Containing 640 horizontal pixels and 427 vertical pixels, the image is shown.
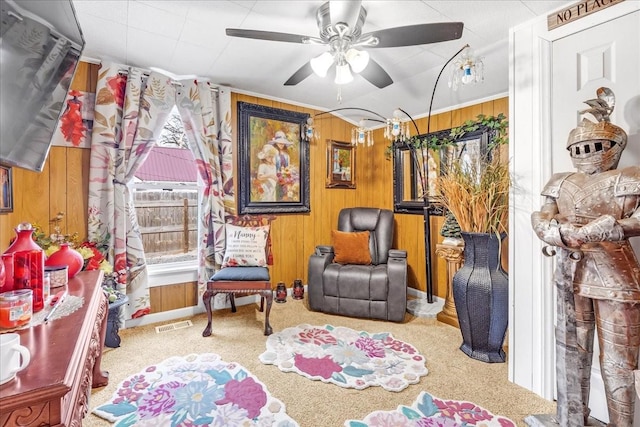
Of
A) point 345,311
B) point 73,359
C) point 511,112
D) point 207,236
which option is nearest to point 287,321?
point 345,311

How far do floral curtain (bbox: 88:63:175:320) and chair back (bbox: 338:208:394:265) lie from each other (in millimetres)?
2145

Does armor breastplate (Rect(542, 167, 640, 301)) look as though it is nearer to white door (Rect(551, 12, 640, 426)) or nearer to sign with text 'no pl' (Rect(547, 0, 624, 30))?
white door (Rect(551, 12, 640, 426))

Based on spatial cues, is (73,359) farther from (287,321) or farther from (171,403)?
(287,321)

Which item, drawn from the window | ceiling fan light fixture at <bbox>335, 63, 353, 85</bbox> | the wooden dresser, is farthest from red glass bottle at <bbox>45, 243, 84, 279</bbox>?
ceiling fan light fixture at <bbox>335, 63, 353, 85</bbox>

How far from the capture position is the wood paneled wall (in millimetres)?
2375

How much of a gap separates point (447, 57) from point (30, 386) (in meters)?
2.93

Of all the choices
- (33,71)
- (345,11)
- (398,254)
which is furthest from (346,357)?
(33,71)

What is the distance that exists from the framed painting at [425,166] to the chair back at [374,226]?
1.24ft

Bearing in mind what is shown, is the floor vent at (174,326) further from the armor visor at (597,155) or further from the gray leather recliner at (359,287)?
the armor visor at (597,155)

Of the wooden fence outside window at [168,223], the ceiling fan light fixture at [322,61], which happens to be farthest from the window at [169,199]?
the ceiling fan light fixture at [322,61]

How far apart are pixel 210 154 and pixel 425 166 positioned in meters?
2.29

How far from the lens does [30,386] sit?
72 centimetres

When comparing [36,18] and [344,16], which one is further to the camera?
[344,16]

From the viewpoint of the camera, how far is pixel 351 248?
3.24 metres
